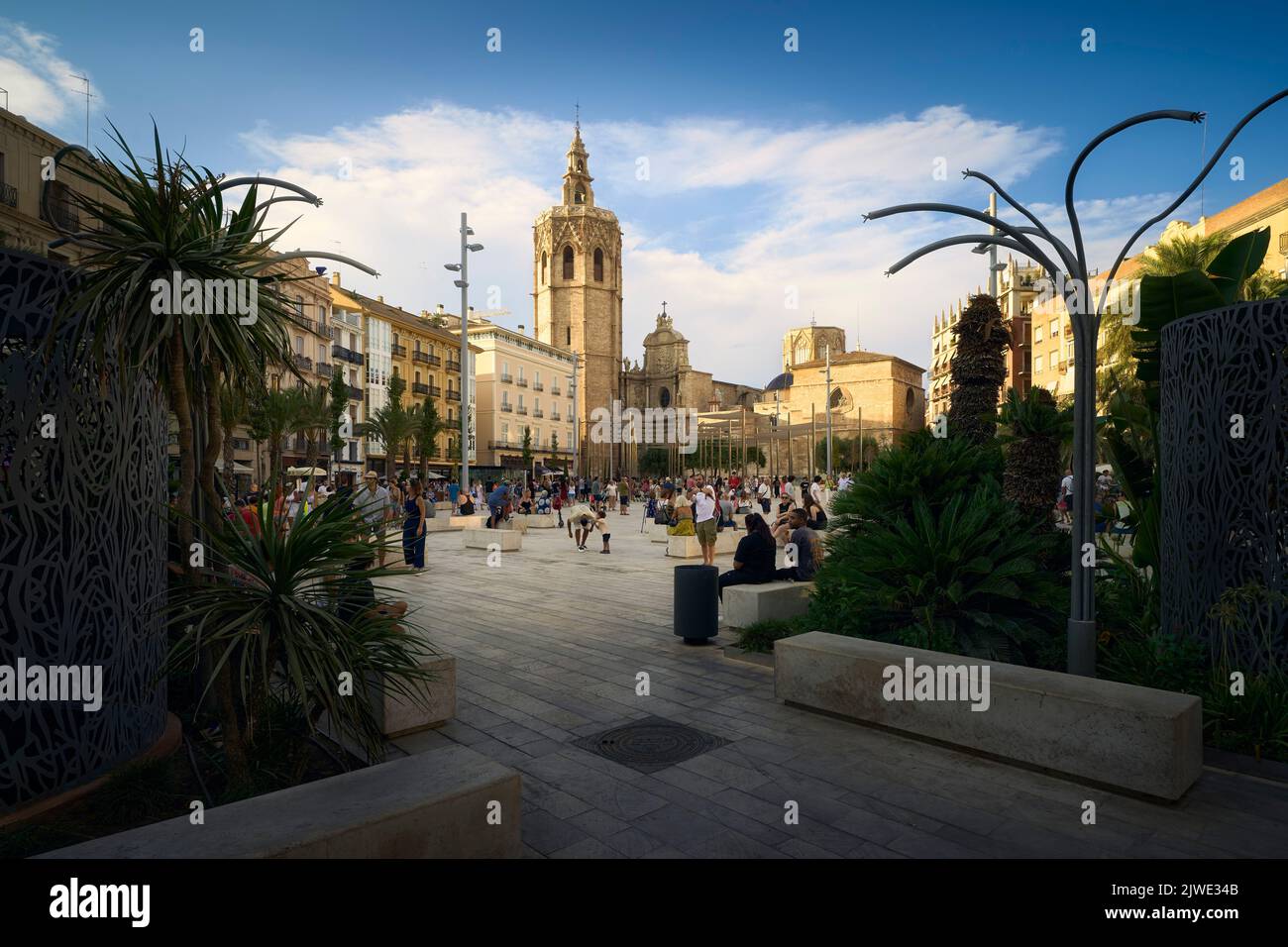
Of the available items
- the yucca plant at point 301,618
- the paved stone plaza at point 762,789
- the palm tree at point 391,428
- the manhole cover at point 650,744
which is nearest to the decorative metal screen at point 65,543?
the yucca plant at point 301,618

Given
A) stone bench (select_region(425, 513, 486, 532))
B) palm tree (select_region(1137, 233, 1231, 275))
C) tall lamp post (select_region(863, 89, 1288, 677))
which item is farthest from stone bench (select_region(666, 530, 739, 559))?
palm tree (select_region(1137, 233, 1231, 275))

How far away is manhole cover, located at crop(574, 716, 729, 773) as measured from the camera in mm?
5137

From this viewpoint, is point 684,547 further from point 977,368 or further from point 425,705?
point 425,705

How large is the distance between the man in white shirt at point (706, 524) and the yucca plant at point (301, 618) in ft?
32.0

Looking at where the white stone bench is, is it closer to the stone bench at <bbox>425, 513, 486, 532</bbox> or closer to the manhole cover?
the stone bench at <bbox>425, 513, 486, 532</bbox>

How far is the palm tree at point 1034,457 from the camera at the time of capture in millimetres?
7980

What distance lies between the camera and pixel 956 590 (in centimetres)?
677

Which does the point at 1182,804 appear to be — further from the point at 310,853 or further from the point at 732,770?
the point at 310,853

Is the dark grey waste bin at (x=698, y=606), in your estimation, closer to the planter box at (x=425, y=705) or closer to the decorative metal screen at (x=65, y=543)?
the planter box at (x=425, y=705)

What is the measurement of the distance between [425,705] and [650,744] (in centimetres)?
179

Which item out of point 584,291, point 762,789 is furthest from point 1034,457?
point 584,291

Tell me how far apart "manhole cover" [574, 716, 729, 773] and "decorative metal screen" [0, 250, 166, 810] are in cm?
291

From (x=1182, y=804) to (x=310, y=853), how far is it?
15.7 feet

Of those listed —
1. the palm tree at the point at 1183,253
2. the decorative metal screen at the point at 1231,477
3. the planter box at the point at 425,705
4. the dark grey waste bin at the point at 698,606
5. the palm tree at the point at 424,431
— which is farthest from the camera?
the palm tree at the point at 424,431
